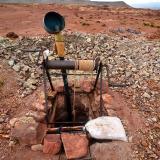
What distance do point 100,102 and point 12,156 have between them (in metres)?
1.62

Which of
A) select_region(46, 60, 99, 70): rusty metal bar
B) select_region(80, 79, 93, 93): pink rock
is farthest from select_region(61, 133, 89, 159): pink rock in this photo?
select_region(80, 79, 93, 93): pink rock

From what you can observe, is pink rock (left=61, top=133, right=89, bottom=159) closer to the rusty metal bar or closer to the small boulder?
the small boulder

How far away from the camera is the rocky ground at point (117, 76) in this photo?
5145 mm

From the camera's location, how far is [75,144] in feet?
14.5

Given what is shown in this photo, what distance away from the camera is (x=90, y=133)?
454 centimetres

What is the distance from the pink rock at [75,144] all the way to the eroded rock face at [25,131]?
1.57 feet

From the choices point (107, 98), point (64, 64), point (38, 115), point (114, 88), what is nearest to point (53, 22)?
point (64, 64)

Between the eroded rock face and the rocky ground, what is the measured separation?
27cm

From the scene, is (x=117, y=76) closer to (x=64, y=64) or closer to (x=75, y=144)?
(x=64, y=64)

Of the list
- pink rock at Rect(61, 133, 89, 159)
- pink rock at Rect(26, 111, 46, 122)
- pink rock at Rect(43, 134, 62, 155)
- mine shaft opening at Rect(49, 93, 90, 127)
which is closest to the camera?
pink rock at Rect(61, 133, 89, 159)

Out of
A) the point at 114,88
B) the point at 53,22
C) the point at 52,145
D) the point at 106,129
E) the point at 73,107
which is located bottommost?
the point at 73,107

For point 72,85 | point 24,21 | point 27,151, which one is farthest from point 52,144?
point 24,21

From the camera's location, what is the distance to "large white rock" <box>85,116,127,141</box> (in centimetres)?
451

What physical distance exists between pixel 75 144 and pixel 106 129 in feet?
1.66
